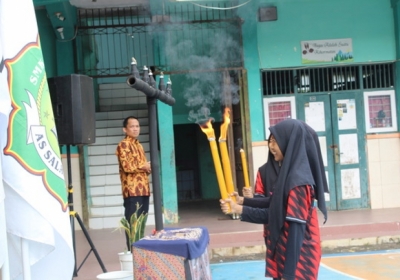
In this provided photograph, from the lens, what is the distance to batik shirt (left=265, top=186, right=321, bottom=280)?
3.13 metres

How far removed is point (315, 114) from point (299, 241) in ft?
24.0

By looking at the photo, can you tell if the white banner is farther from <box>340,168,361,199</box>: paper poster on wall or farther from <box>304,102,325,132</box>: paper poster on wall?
<box>340,168,361,199</box>: paper poster on wall

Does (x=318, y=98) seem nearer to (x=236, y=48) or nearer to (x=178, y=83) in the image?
(x=236, y=48)

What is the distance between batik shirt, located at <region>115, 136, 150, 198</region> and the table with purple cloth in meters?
2.95

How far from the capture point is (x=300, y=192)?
10.4ft

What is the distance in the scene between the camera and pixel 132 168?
6.64 m

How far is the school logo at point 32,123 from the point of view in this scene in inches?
103

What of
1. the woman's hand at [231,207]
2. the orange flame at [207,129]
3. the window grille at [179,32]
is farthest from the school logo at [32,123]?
the window grille at [179,32]

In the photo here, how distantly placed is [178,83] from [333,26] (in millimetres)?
3134

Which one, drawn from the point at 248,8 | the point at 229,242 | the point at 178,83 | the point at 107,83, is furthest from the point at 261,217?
the point at 107,83

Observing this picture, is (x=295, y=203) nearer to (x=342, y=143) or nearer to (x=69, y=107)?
Result: (x=69, y=107)

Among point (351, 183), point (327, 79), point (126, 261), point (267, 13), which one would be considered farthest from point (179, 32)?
point (126, 261)

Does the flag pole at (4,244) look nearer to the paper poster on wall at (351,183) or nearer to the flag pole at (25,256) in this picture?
the flag pole at (25,256)

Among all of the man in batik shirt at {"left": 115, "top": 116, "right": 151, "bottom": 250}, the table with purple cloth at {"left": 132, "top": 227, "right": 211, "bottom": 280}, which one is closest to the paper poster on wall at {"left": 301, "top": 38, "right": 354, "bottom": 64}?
the man in batik shirt at {"left": 115, "top": 116, "right": 151, "bottom": 250}
